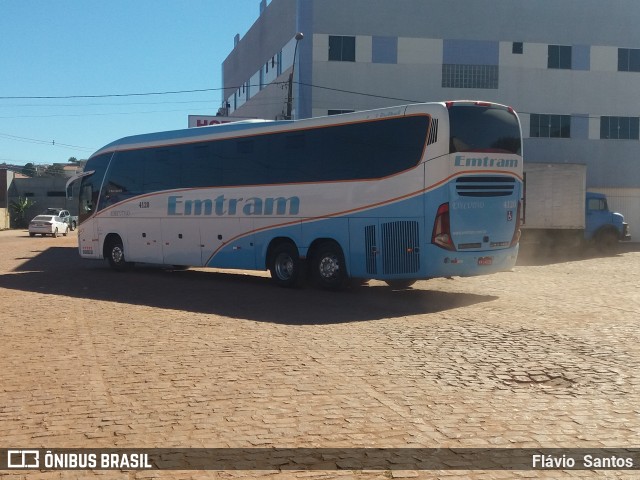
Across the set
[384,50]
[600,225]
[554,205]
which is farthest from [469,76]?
[554,205]

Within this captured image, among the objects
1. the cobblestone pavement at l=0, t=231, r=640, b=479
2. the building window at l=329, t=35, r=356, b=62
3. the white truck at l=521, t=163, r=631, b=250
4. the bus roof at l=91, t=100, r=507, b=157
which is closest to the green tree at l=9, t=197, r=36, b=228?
the building window at l=329, t=35, r=356, b=62

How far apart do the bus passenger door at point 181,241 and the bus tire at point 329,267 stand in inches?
168

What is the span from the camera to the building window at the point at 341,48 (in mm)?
39062

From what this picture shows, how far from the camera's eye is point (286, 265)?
58.0 ft

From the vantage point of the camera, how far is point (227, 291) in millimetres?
17172

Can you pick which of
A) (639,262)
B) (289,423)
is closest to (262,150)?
(289,423)

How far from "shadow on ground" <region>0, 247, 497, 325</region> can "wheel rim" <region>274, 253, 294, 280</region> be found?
0.37m

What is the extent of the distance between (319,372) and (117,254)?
15.7 m

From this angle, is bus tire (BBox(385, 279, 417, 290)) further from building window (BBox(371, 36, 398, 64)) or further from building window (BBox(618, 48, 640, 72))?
building window (BBox(618, 48, 640, 72))

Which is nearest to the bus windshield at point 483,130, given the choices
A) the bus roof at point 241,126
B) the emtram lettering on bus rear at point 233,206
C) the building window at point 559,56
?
the bus roof at point 241,126

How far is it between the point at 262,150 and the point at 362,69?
22529 mm

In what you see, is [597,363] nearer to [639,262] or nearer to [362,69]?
[639,262]

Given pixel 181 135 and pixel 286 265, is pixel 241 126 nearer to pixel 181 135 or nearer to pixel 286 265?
pixel 181 135

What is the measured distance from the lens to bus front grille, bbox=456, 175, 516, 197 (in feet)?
47.7
